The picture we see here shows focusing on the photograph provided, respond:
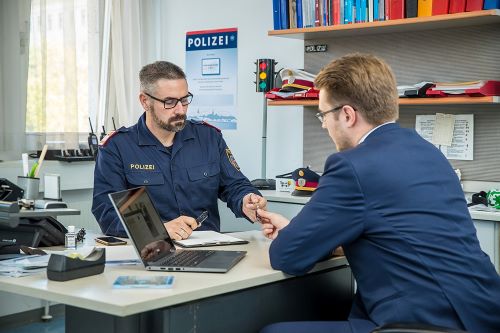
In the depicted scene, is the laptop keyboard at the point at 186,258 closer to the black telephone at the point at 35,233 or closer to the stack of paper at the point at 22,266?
the stack of paper at the point at 22,266

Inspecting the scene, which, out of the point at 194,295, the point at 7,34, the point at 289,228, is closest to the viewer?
the point at 194,295

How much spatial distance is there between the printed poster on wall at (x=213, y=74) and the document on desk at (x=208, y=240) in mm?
2326

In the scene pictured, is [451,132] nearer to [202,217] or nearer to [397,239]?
[202,217]

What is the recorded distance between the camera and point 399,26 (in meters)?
3.97

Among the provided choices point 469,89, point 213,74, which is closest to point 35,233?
point 469,89

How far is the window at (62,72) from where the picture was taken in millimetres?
4449

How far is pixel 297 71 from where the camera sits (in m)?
4.40

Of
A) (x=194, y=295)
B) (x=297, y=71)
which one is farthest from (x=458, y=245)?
(x=297, y=71)

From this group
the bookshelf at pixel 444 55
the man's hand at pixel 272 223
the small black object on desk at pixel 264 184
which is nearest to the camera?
the man's hand at pixel 272 223

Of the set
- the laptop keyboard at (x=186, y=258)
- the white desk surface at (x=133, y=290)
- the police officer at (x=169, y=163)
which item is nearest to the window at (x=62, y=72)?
the police officer at (x=169, y=163)

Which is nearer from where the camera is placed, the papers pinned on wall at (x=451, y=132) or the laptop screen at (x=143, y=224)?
the laptop screen at (x=143, y=224)

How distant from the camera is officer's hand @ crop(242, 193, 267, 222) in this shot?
2846 mm

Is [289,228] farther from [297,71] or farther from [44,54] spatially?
[44,54]

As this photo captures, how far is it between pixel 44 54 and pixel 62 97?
284mm
